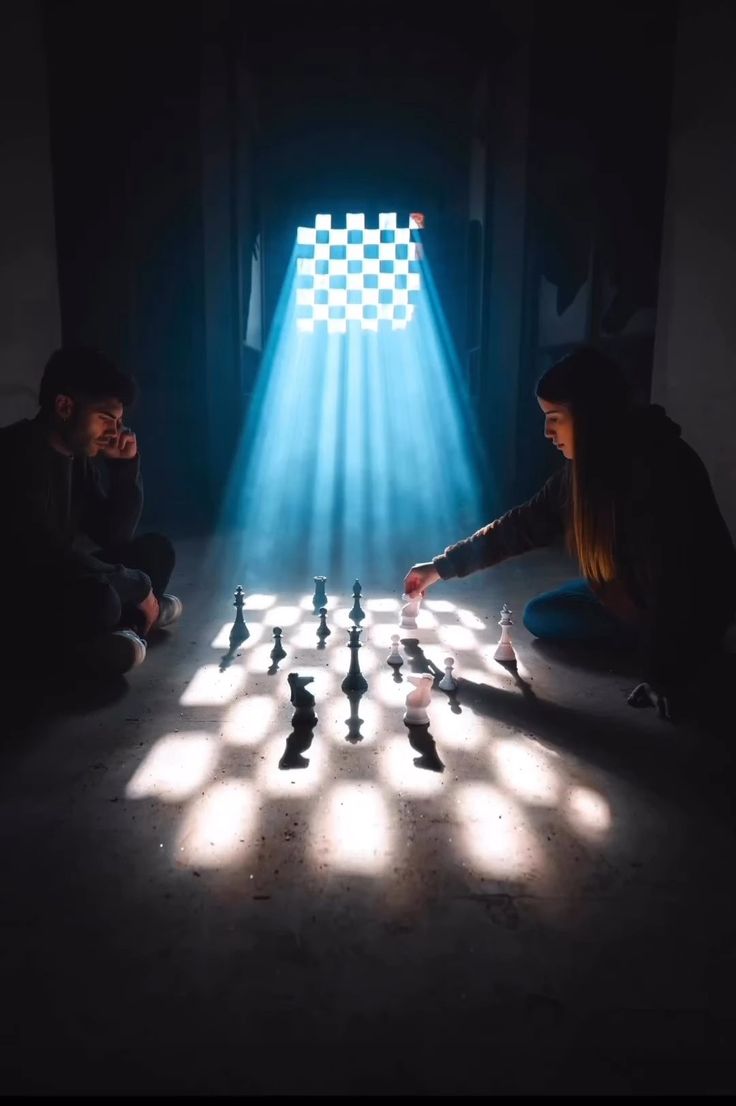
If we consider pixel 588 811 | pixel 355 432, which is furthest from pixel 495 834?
pixel 355 432

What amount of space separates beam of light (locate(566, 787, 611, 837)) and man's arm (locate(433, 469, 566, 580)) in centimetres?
96

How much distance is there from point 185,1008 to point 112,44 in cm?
488

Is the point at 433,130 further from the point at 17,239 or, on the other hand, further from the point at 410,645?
the point at 410,645

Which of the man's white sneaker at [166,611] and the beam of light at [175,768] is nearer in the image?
the beam of light at [175,768]

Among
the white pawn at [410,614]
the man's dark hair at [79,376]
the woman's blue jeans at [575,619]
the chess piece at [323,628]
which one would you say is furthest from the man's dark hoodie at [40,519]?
the woman's blue jeans at [575,619]

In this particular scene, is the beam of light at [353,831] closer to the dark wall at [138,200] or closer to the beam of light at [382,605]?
the beam of light at [382,605]

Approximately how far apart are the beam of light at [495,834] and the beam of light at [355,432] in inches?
105

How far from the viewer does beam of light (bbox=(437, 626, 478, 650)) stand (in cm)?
231

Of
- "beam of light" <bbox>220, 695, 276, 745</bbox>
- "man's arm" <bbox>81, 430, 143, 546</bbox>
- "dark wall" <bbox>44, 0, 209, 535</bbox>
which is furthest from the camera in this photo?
"dark wall" <bbox>44, 0, 209, 535</bbox>

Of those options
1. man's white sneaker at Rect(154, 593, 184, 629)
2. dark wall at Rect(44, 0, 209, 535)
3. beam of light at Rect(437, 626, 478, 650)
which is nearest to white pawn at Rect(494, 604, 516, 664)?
beam of light at Rect(437, 626, 478, 650)

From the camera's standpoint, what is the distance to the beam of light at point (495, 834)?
1.12 metres

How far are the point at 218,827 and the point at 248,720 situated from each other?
0.47 m

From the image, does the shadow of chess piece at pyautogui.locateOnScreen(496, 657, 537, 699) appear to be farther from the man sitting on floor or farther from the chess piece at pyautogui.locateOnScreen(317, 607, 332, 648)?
the man sitting on floor

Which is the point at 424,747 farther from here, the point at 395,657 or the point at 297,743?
the point at 395,657
